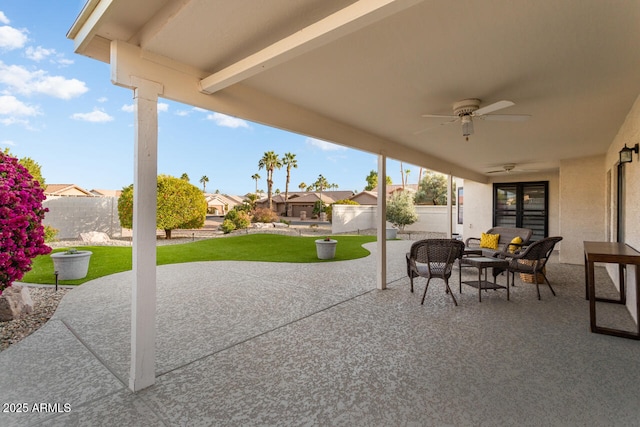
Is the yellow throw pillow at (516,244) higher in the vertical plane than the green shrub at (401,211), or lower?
lower

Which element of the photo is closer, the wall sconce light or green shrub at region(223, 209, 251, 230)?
the wall sconce light

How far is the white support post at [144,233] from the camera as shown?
2223mm

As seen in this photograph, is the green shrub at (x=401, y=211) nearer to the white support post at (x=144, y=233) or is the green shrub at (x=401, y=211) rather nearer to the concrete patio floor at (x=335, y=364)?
the concrete patio floor at (x=335, y=364)

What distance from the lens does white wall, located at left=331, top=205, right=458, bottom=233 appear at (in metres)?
16.6

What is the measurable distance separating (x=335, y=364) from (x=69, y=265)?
5.64 meters

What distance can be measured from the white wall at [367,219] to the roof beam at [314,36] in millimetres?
15067

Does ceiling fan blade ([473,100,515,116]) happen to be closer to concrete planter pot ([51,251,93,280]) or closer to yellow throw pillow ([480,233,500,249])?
yellow throw pillow ([480,233,500,249])

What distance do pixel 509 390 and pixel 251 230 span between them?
14.5 metres

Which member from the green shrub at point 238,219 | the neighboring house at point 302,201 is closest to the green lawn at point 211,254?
the green shrub at point 238,219

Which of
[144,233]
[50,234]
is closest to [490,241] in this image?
[144,233]

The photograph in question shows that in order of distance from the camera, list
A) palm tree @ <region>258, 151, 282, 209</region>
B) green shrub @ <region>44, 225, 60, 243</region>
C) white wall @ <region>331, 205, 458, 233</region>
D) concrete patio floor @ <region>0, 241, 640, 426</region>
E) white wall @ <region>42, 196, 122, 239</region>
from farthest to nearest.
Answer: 1. palm tree @ <region>258, 151, 282, 209</region>
2. white wall @ <region>331, 205, 458, 233</region>
3. white wall @ <region>42, 196, 122, 239</region>
4. green shrub @ <region>44, 225, 60, 243</region>
5. concrete patio floor @ <region>0, 241, 640, 426</region>

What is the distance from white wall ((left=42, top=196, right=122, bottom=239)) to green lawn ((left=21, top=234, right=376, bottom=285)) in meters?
2.61

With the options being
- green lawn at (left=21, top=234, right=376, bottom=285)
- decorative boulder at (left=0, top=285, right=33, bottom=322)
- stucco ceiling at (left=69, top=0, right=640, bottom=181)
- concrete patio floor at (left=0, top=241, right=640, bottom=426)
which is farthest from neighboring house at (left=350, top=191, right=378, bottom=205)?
decorative boulder at (left=0, top=285, right=33, bottom=322)

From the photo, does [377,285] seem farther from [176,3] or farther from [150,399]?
[176,3]
